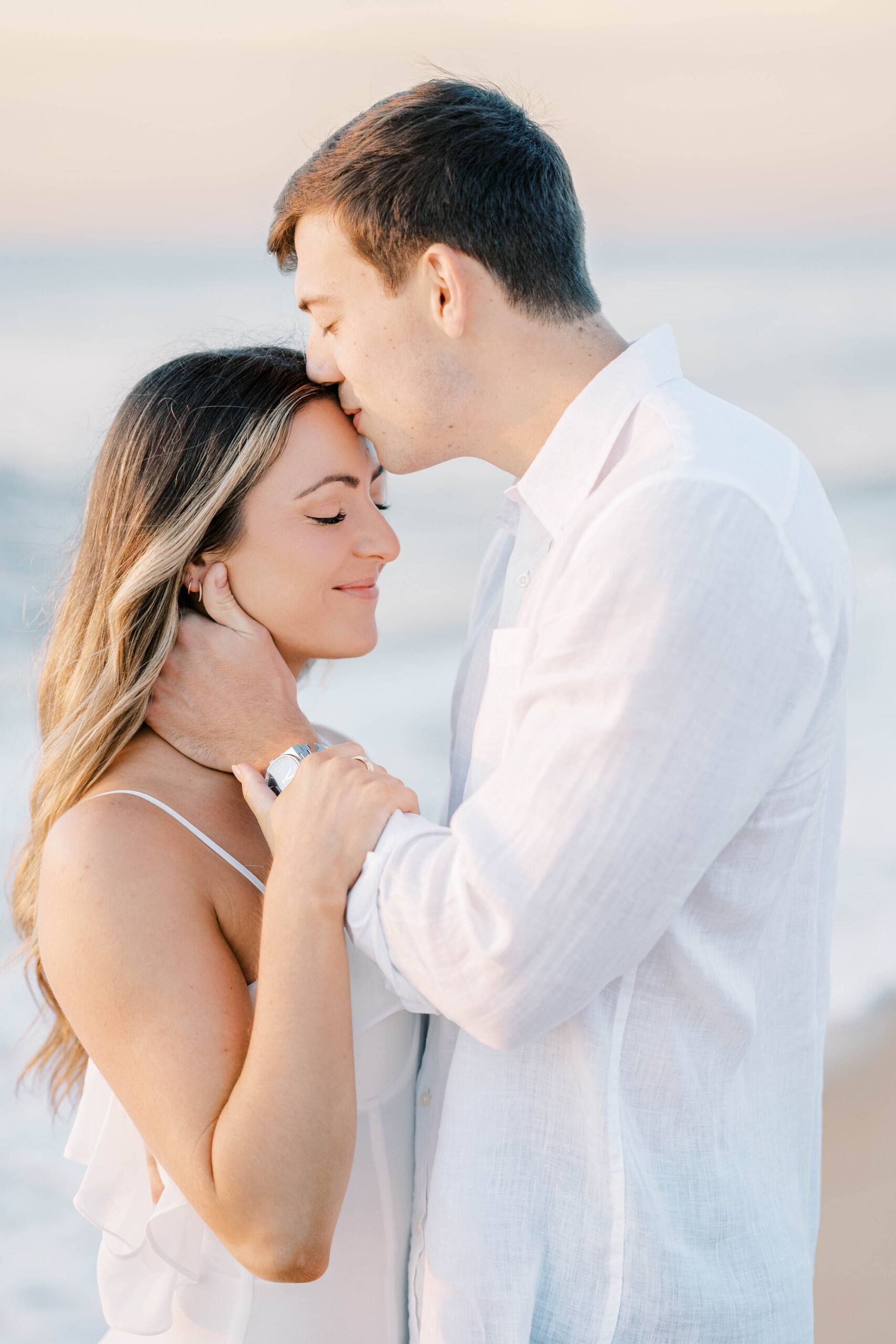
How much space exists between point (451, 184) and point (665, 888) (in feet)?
3.86

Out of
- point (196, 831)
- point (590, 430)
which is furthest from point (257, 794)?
point (590, 430)

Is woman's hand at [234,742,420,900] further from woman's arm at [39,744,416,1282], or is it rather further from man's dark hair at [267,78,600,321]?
man's dark hair at [267,78,600,321]

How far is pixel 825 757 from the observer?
1.59 m

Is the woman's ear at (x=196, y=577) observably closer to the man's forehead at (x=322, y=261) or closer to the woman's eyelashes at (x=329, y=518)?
the woman's eyelashes at (x=329, y=518)

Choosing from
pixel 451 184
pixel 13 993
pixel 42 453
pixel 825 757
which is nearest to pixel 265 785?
pixel 825 757

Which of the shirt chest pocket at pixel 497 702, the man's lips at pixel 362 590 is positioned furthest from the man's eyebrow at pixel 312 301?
the shirt chest pocket at pixel 497 702

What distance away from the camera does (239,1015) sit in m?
1.74

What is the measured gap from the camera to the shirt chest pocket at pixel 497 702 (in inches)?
67.0

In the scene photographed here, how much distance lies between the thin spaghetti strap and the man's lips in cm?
63

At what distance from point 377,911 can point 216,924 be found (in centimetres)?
46

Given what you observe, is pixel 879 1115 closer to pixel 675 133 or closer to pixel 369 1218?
pixel 369 1218

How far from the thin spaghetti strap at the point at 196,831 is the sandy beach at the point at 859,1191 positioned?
273 cm

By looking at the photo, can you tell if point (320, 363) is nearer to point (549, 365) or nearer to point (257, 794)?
point (549, 365)

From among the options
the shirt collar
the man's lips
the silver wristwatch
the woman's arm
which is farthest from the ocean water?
the shirt collar
